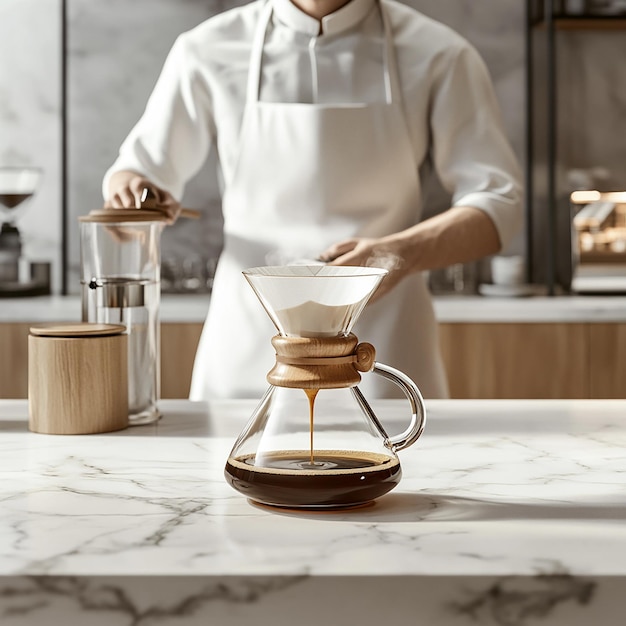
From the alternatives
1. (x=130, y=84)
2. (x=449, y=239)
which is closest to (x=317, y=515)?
(x=449, y=239)

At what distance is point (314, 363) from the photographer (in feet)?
2.32

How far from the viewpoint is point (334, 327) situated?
2.34 ft

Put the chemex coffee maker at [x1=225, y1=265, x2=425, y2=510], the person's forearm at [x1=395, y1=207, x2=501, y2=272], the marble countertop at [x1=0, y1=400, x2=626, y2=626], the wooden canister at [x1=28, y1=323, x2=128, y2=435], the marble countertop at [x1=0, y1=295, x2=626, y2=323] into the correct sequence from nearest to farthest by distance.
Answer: the marble countertop at [x1=0, y1=400, x2=626, y2=626] → the chemex coffee maker at [x1=225, y1=265, x2=425, y2=510] → the wooden canister at [x1=28, y1=323, x2=128, y2=435] → the person's forearm at [x1=395, y1=207, x2=501, y2=272] → the marble countertop at [x1=0, y1=295, x2=626, y2=323]

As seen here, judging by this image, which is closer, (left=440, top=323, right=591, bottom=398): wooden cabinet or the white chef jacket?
the white chef jacket

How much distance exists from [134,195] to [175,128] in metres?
0.38

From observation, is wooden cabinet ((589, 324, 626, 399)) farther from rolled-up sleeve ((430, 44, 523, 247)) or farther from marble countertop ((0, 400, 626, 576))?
marble countertop ((0, 400, 626, 576))

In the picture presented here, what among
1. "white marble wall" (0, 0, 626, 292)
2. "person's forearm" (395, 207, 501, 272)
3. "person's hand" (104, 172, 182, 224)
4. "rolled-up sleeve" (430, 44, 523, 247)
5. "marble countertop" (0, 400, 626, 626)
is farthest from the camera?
"white marble wall" (0, 0, 626, 292)

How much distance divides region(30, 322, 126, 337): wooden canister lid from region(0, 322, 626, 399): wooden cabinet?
4.60ft

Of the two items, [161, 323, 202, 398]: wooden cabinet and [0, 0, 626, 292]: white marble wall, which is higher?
[0, 0, 626, 292]: white marble wall

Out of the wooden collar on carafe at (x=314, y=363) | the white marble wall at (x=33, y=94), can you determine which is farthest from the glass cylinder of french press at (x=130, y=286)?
the white marble wall at (x=33, y=94)

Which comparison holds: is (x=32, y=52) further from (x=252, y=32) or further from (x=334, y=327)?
(x=334, y=327)

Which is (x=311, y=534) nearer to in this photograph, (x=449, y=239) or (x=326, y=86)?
(x=449, y=239)

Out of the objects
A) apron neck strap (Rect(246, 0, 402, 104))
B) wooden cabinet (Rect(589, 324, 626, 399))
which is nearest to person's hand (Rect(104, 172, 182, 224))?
apron neck strap (Rect(246, 0, 402, 104))

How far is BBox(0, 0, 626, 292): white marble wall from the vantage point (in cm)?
292
